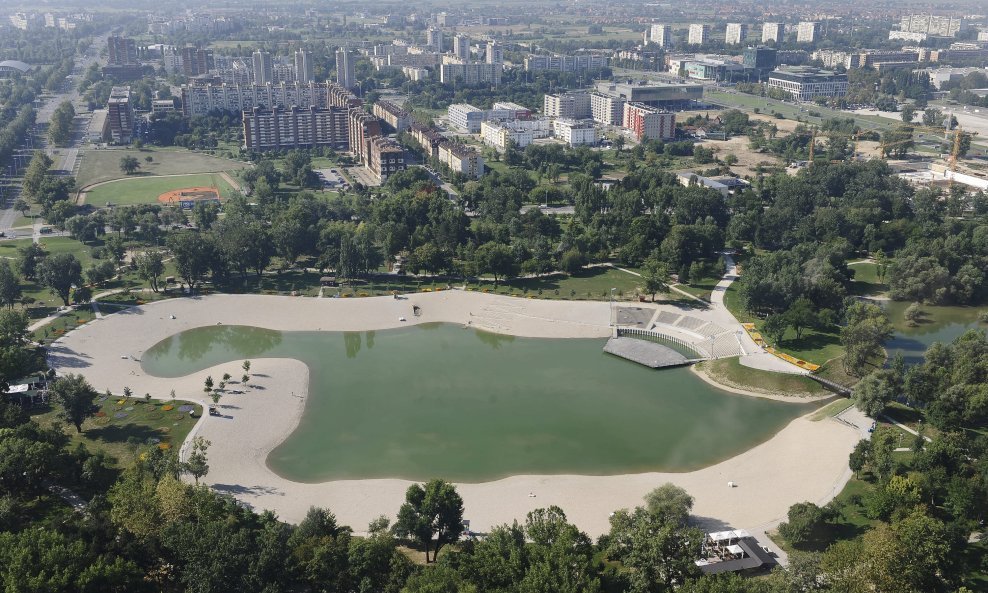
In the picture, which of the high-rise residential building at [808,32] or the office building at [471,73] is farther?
the high-rise residential building at [808,32]

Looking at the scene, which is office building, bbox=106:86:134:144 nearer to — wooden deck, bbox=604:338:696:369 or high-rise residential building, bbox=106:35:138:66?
high-rise residential building, bbox=106:35:138:66

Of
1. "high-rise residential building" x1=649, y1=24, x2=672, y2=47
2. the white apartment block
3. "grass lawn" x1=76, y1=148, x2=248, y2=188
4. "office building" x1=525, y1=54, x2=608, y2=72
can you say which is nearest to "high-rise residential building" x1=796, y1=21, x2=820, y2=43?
"high-rise residential building" x1=649, y1=24, x2=672, y2=47

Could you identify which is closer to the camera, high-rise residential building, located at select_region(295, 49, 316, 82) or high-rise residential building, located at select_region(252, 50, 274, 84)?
high-rise residential building, located at select_region(252, 50, 274, 84)

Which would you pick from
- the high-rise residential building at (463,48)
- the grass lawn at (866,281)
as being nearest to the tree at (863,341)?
the grass lawn at (866,281)

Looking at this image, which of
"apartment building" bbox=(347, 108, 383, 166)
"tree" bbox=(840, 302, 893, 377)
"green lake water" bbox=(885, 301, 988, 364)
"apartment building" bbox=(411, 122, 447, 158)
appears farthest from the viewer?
"apartment building" bbox=(411, 122, 447, 158)

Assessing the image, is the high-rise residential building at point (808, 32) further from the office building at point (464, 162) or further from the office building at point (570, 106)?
the office building at point (464, 162)

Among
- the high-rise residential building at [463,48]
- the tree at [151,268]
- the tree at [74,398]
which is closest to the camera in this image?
the tree at [74,398]

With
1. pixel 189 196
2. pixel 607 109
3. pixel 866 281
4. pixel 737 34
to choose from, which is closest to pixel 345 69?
pixel 607 109
